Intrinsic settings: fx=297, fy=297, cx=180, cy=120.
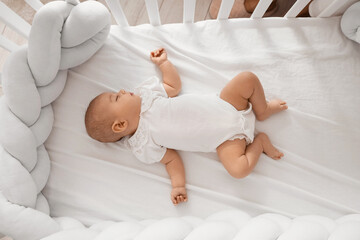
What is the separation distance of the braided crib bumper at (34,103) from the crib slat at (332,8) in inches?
27.9

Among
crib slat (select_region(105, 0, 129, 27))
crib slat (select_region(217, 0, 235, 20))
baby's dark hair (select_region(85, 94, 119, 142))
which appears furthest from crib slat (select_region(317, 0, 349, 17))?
baby's dark hair (select_region(85, 94, 119, 142))

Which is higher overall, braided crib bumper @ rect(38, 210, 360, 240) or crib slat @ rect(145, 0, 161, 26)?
crib slat @ rect(145, 0, 161, 26)

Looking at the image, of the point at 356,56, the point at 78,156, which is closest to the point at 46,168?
the point at 78,156

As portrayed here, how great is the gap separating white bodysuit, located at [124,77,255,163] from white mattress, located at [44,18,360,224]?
0.06 meters

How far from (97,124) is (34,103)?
0.19 metres

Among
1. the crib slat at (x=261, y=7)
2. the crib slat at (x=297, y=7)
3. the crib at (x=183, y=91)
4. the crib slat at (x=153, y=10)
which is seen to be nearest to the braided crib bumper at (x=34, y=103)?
the crib at (x=183, y=91)

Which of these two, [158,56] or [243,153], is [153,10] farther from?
[243,153]

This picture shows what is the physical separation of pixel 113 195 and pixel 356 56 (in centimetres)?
92

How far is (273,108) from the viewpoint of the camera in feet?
3.08

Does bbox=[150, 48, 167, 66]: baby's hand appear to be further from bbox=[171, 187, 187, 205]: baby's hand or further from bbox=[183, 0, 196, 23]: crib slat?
bbox=[171, 187, 187, 205]: baby's hand

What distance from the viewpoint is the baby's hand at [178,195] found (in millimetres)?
917

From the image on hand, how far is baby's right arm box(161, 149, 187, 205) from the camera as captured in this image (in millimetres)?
918

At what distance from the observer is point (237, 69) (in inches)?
39.9

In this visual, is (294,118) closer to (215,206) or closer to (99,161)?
(215,206)
